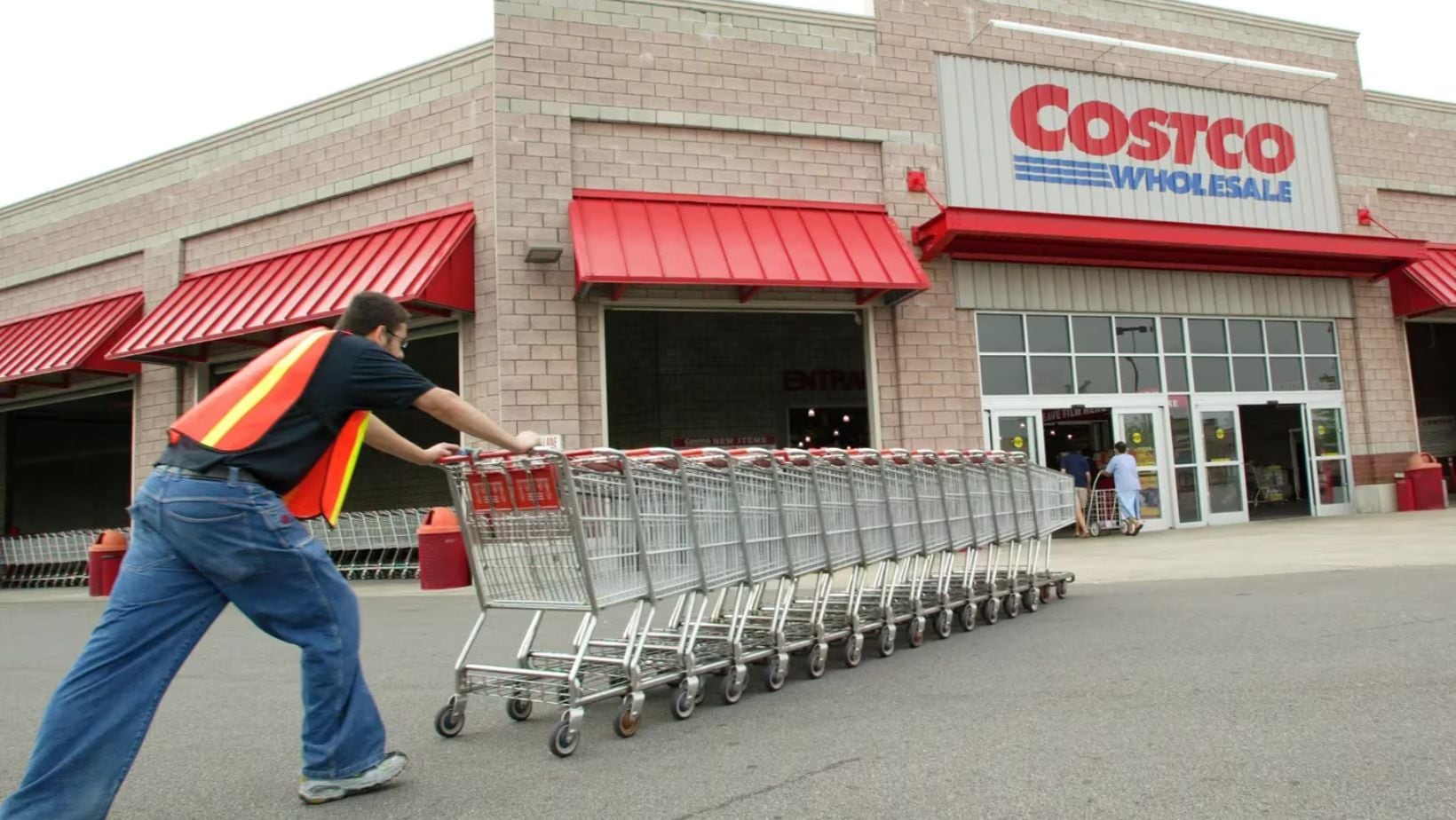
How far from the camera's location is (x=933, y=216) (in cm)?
1450

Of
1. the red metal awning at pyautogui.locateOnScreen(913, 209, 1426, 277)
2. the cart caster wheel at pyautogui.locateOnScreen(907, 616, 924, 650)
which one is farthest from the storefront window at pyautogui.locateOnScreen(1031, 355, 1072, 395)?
the cart caster wheel at pyautogui.locateOnScreen(907, 616, 924, 650)

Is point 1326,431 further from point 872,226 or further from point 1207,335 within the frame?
point 872,226

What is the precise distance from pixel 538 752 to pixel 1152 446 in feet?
47.1

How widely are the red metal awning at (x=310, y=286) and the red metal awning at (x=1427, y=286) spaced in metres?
16.1

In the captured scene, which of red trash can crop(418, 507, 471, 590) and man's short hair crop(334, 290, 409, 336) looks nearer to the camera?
man's short hair crop(334, 290, 409, 336)

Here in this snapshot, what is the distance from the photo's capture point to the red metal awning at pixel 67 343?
15.5 metres

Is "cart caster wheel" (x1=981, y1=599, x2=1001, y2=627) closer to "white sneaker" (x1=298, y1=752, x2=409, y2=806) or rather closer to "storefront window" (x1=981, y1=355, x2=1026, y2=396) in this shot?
"white sneaker" (x1=298, y1=752, x2=409, y2=806)

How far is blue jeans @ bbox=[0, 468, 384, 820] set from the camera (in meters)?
3.11

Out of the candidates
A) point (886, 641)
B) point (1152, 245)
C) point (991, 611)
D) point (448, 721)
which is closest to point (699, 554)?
point (448, 721)

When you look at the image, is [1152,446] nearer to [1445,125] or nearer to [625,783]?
[1445,125]

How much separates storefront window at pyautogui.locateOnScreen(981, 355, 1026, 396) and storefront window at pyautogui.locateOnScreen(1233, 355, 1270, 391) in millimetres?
4333

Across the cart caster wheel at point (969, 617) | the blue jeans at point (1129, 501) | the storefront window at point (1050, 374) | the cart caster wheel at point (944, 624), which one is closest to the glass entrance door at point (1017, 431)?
the storefront window at point (1050, 374)

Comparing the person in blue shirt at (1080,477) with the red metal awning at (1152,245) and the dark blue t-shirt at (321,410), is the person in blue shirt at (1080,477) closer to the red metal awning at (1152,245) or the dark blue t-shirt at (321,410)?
the red metal awning at (1152,245)

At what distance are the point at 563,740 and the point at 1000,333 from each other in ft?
41.1
